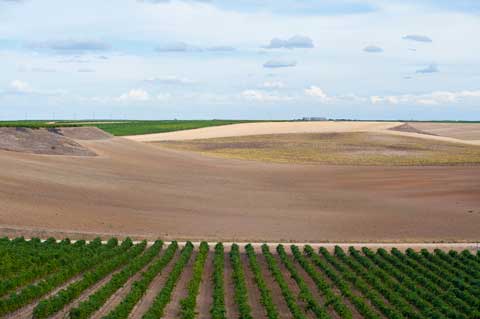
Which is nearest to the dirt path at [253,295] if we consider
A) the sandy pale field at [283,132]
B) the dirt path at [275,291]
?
the dirt path at [275,291]

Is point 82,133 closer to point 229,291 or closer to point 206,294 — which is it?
point 229,291

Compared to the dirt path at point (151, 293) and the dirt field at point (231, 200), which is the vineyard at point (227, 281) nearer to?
the dirt path at point (151, 293)

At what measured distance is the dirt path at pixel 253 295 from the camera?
92.9ft

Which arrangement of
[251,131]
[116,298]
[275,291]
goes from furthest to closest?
[251,131]
[275,291]
[116,298]

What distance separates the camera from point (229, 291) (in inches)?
1267

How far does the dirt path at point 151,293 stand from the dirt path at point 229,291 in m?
2.77

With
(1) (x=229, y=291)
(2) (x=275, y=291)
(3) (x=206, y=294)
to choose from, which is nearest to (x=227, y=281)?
(1) (x=229, y=291)

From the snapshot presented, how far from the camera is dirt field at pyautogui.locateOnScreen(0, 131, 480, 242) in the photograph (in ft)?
161

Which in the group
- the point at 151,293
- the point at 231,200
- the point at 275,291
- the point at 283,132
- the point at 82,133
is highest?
the point at 283,132

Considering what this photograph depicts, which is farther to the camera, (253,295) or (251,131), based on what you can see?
(251,131)

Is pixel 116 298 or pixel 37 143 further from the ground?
pixel 37 143

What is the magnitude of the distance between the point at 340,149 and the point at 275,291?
273ft

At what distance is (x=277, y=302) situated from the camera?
99.7ft

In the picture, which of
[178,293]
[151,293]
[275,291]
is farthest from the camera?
[275,291]
